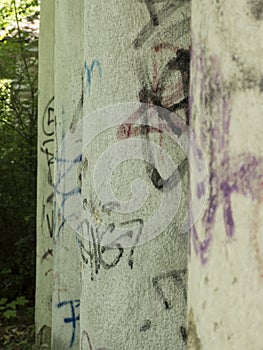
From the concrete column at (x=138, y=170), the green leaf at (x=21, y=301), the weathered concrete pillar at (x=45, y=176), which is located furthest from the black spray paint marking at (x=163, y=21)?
the green leaf at (x=21, y=301)

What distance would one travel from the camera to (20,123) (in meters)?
10.3

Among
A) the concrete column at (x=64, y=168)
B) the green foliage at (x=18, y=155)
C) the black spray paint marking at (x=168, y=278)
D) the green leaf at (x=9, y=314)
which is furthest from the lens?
the green foliage at (x=18, y=155)

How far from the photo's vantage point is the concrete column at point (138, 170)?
4266mm

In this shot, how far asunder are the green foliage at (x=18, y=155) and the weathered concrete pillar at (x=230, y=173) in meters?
8.06

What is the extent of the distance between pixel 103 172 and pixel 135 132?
1.00 feet

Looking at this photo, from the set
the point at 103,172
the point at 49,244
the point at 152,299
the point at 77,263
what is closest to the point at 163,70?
the point at 103,172

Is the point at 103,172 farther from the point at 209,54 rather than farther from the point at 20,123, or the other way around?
the point at 20,123

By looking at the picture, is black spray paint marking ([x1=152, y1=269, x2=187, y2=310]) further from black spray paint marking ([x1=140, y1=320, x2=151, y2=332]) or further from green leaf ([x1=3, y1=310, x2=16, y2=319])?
green leaf ([x1=3, y1=310, x2=16, y2=319])

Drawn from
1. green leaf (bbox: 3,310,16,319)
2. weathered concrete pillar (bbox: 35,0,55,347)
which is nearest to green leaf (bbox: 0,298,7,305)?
green leaf (bbox: 3,310,16,319)

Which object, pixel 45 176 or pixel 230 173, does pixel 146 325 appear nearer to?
pixel 230 173

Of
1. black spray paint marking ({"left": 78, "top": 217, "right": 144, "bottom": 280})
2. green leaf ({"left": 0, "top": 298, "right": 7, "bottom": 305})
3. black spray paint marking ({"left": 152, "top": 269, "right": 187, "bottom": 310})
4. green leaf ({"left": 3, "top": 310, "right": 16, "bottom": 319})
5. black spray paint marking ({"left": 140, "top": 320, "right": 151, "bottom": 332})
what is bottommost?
green leaf ({"left": 3, "top": 310, "right": 16, "bottom": 319})

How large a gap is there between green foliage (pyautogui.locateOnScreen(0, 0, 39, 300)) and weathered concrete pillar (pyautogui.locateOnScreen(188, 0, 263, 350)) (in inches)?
317

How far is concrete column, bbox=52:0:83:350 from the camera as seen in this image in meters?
7.05

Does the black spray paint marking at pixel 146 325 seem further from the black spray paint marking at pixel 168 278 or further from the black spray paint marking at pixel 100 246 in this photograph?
the black spray paint marking at pixel 100 246
